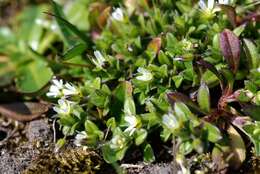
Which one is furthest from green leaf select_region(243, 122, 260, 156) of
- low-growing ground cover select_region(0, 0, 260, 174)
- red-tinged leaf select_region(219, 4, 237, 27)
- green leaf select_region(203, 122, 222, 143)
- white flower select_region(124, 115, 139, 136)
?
red-tinged leaf select_region(219, 4, 237, 27)

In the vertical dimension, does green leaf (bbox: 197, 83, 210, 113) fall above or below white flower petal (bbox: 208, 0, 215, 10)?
below

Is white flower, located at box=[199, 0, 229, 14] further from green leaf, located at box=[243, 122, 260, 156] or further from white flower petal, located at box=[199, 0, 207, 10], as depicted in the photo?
green leaf, located at box=[243, 122, 260, 156]

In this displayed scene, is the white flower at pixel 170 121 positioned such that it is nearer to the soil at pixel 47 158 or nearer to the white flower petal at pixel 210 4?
the soil at pixel 47 158

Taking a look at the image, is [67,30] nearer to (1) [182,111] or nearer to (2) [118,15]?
(2) [118,15]

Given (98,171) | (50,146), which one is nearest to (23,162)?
(50,146)

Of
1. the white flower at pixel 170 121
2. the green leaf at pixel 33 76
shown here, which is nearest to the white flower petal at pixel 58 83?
the green leaf at pixel 33 76

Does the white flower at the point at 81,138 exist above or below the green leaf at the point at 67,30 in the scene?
below
